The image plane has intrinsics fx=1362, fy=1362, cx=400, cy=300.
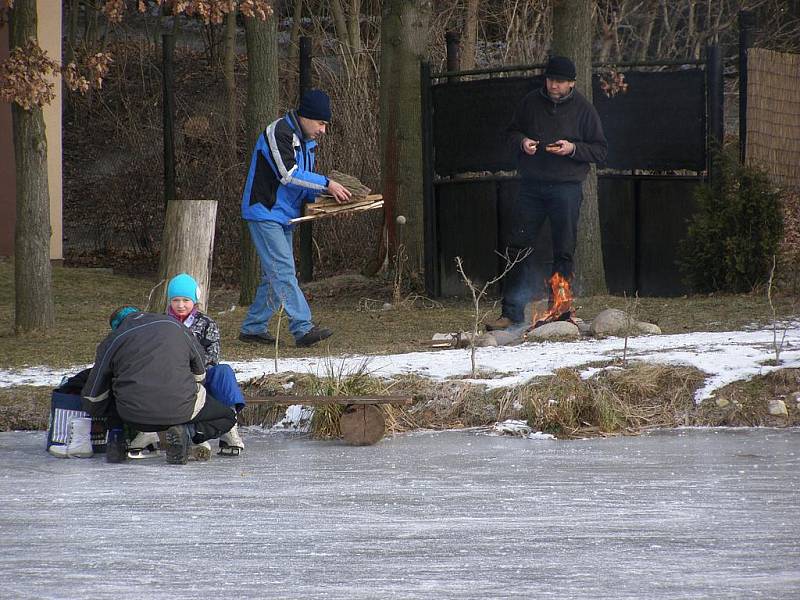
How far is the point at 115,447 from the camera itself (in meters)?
7.06

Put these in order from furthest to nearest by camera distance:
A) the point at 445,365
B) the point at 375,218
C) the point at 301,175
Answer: the point at 375,218 → the point at 301,175 → the point at 445,365

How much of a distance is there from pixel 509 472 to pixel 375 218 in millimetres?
9944

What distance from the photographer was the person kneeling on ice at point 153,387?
6.87m

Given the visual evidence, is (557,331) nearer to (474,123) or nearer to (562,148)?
(562,148)

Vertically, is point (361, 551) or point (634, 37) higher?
Result: point (634, 37)

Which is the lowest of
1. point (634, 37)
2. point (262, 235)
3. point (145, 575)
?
point (145, 575)

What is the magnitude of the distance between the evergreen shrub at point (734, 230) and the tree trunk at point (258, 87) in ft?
13.7

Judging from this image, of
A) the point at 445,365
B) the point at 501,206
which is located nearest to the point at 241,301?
the point at 501,206

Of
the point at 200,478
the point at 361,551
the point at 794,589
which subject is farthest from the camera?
the point at 200,478

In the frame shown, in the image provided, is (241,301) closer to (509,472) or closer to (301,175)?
(301,175)

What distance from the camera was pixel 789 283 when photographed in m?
12.5

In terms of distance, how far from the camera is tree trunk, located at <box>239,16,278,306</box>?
13281 mm

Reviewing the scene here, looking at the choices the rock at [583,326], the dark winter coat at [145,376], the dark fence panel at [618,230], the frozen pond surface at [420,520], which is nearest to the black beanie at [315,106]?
the rock at [583,326]

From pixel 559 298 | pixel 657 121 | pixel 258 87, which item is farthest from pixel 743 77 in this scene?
pixel 258 87
